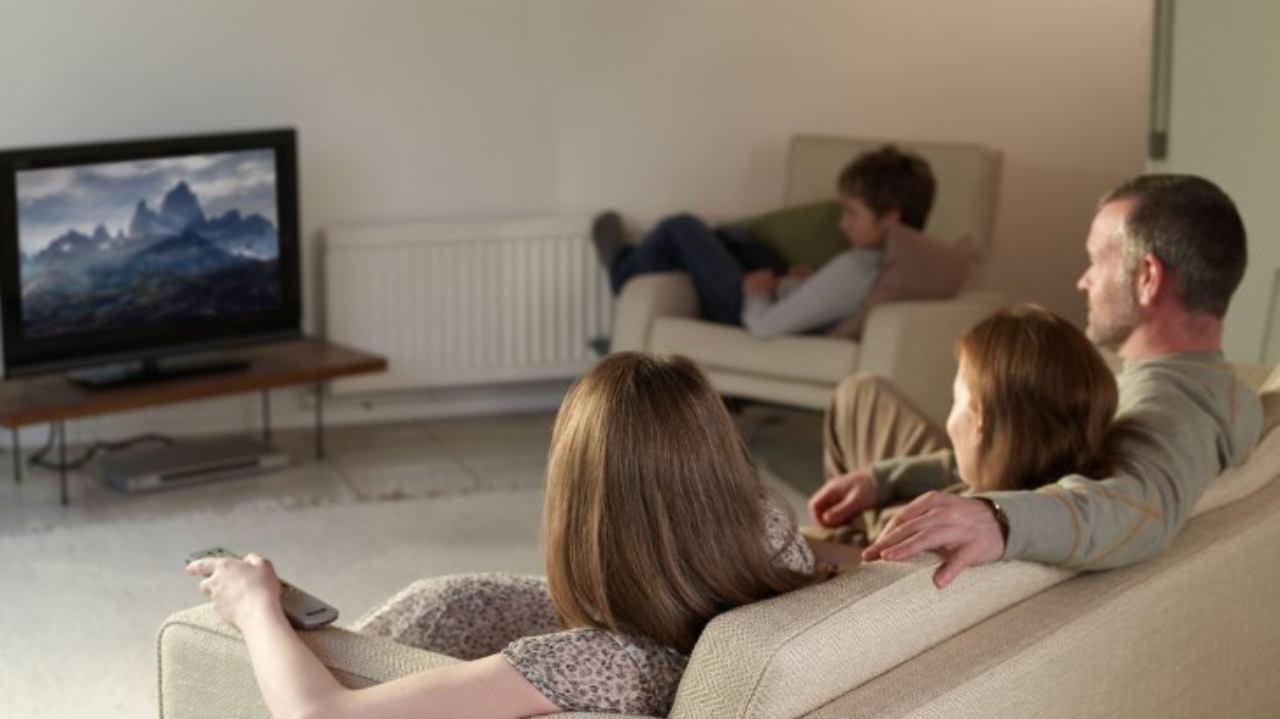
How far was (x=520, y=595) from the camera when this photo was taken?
253 cm

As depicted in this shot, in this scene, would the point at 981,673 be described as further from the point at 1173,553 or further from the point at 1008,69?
the point at 1008,69

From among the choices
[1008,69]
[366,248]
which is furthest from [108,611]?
[1008,69]

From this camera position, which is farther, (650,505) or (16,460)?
(16,460)

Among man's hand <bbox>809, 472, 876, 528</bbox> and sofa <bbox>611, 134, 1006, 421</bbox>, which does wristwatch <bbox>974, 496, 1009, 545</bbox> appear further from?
sofa <bbox>611, 134, 1006, 421</bbox>

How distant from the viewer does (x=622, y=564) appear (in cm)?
195

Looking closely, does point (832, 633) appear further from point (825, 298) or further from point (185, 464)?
point (185, 464)

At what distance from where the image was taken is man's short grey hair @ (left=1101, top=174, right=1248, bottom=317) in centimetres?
281

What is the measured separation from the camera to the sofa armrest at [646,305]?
18.0 feet

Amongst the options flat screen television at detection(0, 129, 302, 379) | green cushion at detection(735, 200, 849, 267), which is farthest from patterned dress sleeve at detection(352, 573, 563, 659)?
green cushion at detection(735, 200, 849, 267)

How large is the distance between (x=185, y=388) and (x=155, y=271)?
332 mm

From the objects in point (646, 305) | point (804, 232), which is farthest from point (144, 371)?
point (804, 232)

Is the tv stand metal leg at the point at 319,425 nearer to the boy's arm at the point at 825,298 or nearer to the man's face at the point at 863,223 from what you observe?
the boy's arm at the point at 825,298

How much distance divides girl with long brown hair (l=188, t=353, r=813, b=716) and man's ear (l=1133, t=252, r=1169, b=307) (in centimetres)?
105

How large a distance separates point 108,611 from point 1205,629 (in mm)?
2486
